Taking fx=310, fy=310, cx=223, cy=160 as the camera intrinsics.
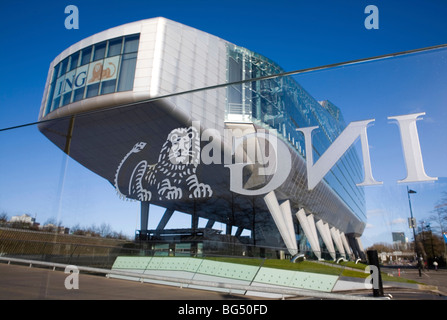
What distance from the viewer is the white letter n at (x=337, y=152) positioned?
495 centimetres

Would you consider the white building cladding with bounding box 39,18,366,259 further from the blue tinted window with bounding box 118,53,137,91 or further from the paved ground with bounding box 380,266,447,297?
the paved ground with bounding box 380,266,447,297

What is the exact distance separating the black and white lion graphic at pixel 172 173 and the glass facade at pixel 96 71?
17.0 feet

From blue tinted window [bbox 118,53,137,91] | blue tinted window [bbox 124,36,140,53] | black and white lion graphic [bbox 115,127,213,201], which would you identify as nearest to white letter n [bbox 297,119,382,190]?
black and white lion graphic [bbox 115,127,213,201]

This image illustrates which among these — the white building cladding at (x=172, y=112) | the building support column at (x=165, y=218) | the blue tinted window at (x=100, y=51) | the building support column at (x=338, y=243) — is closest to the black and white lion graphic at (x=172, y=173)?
the white building cladding at (x=172, y=112)

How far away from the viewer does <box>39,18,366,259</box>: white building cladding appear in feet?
34.5

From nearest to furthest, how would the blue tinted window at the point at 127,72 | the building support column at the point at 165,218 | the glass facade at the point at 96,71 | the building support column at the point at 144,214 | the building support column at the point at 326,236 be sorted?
the building support column at the point at 326,236 < the building support column at the point at 144,214 < the building support column at the point at 165,218 < the blue tinted window at the point at 127,72 < the glass facade at the point at 96,71

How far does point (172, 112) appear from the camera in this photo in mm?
9117

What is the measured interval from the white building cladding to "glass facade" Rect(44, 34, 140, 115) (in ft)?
0.19

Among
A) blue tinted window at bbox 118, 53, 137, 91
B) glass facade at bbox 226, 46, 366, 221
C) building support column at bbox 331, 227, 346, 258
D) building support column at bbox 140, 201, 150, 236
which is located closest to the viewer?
building support column at bbox 331, 227, 346, 258

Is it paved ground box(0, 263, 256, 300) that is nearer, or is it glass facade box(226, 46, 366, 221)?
paved ground box(0, 263, 256, 300)

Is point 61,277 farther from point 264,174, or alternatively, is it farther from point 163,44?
point 163,44

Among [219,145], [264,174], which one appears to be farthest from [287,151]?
[219,145]

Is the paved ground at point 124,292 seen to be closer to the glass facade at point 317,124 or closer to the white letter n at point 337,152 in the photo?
the glass facade at point 317,124
